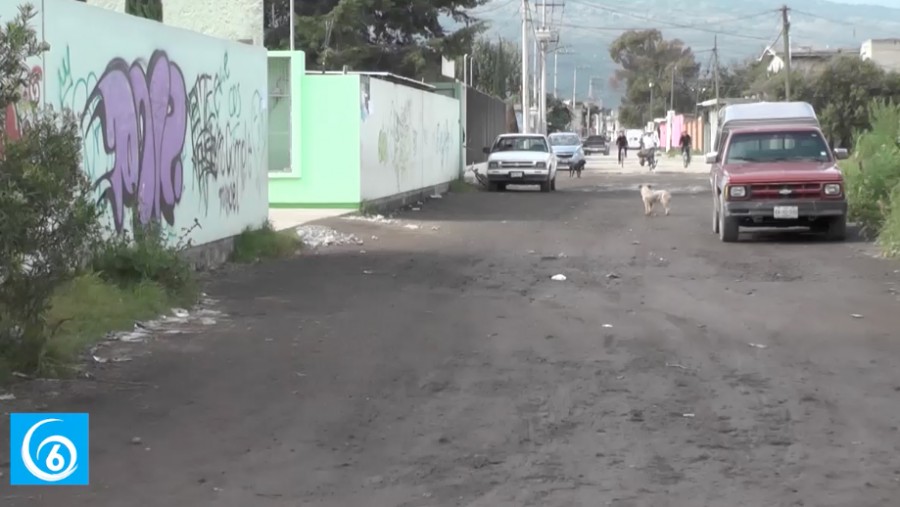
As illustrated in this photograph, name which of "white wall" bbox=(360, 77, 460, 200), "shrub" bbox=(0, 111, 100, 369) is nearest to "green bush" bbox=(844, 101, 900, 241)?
"white wall" bbox=(360, 77, 460, 200)

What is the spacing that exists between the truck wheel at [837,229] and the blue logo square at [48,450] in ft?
45.5

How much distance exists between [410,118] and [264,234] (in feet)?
44.3

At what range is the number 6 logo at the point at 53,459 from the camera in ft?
20.4

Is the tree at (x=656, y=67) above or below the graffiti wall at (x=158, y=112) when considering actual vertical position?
above

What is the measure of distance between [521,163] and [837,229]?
18228mm

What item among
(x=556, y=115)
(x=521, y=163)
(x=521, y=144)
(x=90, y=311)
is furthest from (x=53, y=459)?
(x=556, y=115)

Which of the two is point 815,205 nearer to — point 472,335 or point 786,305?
point 786,305

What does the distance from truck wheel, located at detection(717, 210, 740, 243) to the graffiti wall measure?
22.4ft

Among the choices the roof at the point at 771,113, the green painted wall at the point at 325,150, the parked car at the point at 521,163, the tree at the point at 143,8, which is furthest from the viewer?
the parked car at the point at 521,163

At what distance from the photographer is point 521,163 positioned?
120 feet

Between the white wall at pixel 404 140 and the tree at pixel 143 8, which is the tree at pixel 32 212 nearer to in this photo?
the tree at pixel 143 8

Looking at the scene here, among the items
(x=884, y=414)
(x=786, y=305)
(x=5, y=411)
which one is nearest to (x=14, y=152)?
(x=5, y=411)

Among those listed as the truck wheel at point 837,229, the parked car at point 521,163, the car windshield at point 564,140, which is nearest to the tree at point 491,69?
the car windshield at point 564,140

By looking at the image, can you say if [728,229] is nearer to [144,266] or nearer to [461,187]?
[144,266]
